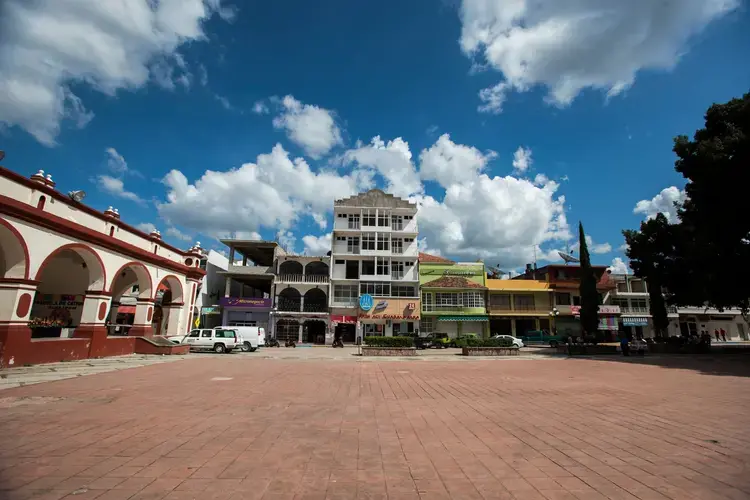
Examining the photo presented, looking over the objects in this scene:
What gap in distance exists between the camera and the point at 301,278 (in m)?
41.6

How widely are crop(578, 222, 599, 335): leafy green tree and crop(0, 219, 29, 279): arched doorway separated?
3725cm

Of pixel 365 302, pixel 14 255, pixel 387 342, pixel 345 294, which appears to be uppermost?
pixel 345 294

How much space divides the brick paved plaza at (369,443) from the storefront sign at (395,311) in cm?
3057

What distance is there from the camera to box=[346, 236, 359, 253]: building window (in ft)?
142

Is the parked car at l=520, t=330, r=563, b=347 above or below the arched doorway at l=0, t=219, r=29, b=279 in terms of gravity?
below

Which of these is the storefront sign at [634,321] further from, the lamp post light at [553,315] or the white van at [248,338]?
the white van at [248,338]

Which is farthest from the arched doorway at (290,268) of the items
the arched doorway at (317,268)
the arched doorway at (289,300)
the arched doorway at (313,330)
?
the arched doorway at (313,330)

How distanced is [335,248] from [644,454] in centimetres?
3930

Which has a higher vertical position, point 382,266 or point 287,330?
point 382,266

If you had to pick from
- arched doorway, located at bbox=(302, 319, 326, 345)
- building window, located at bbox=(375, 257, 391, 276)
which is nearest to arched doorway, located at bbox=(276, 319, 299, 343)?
arched doorway, located at bbox=(302, 319, 326, 345)

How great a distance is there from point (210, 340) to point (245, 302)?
15349 mm

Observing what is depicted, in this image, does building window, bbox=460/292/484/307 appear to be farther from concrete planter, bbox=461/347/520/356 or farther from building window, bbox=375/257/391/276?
concrete planter, bbox=461/347/520/356

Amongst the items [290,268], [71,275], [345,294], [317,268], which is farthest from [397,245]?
[71,275]

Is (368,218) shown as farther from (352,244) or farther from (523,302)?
(523,302)
